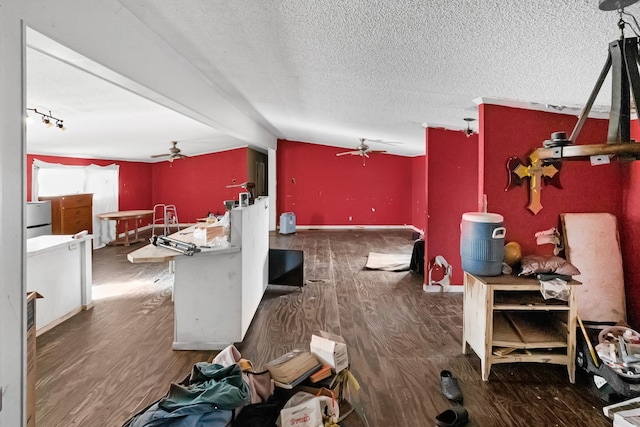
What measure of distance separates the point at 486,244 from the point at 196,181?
9.44m

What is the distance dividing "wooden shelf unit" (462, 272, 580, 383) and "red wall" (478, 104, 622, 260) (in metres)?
0.56

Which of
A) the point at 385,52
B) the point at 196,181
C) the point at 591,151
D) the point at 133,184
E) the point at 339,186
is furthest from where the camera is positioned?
the point at 339,186

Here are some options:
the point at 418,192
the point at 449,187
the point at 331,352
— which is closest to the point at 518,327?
the point at 331,352

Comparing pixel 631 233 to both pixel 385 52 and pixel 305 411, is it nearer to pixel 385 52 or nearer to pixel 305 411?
pixel 385 52

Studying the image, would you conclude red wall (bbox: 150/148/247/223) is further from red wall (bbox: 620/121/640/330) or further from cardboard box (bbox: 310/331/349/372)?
red wall (bbox: 620/121/640/330)

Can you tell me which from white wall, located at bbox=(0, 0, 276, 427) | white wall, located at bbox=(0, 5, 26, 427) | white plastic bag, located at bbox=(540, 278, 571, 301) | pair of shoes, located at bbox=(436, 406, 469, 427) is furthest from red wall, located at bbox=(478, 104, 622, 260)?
white wall, located at bbox=(0, 5, 26, 427)

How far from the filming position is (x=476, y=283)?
115 inches

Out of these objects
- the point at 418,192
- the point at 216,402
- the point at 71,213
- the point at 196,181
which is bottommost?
the point at 216,402

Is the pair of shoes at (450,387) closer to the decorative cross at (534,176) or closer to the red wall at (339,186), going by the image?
the decorative cross at (534,176)

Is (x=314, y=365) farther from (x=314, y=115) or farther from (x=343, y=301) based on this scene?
(x=314, y=115)

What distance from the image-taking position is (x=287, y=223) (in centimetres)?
998

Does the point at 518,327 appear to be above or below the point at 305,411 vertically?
above

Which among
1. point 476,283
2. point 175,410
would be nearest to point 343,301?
point 476,283

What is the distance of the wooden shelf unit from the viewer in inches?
106
